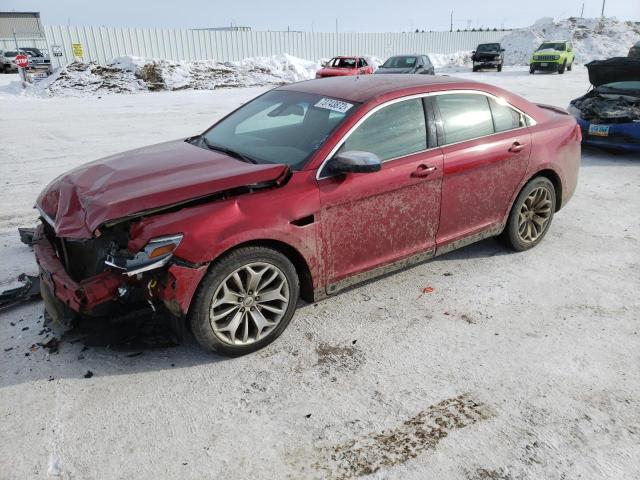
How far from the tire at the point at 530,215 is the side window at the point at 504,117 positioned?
0.57 m

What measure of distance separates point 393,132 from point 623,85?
292 inches

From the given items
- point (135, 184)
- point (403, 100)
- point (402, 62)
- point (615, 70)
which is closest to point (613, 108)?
point (615, 70)

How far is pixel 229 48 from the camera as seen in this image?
105 feet

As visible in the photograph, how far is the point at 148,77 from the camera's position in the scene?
22.4 m

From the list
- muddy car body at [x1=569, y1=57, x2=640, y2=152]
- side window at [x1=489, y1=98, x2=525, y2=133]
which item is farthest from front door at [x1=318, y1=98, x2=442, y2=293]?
muddy car body at [x1=569, y1=57, x2=640, y2=152]

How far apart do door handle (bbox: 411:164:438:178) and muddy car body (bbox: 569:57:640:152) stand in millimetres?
6085

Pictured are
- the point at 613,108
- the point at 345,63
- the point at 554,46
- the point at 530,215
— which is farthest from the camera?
the point at 554,46

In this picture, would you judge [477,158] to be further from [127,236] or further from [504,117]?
[127,236]

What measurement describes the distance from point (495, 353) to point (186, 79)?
22.7 m

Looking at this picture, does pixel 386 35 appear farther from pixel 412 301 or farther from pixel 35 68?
pixel 412 301

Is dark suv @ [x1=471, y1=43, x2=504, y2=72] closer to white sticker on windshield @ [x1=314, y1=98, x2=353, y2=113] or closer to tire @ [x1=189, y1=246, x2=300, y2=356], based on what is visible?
white sticker on windshield @ [x1=314, y1=98, x2=353, y2=113]

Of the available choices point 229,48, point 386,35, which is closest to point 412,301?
point 229,48

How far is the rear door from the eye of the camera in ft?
13.3

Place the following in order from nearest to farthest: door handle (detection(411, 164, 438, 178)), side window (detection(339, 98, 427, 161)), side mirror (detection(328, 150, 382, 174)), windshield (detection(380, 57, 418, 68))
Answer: side mirror (detection(328, 150, 382, 174)) → side window (detection(339, 98, 427, 161)) → door handle (detection(411, 164, 438, 178)) → windshield (detection(380, 57, 418, 68))
